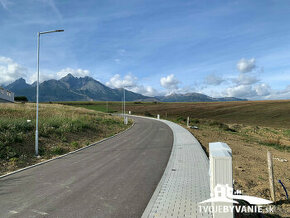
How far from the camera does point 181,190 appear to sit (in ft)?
20.2

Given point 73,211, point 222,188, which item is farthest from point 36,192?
point 222,188

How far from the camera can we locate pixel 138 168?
8523 mm

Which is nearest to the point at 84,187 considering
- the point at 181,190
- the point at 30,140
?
the point at 181,190

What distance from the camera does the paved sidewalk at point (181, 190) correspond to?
4.86 metres

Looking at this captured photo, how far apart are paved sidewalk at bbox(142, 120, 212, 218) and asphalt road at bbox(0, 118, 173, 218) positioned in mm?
311

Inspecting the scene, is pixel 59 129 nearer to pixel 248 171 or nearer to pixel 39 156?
pixel 39 156

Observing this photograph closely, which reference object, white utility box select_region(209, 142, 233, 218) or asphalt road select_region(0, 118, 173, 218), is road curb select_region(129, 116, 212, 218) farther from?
white utility box select_region(209, 142, 233, 218)

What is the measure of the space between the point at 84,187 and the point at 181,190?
11.1 feet

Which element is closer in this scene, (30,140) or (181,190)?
(181,190)

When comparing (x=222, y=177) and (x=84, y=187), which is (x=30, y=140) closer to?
(x=84, y=187)

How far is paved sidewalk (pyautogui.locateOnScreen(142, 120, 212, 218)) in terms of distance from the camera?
486 cm

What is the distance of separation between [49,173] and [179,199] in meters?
5.76

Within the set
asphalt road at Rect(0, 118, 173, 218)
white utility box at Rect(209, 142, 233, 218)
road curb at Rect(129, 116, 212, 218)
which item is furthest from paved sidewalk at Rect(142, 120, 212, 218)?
white utility box at Rect(209, 142, 233, 218)

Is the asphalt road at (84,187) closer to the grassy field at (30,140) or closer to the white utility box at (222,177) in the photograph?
the grassy field at (30,140)
